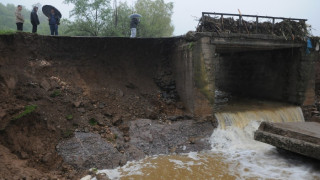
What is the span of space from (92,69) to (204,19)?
14.8 ft

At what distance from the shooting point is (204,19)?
8.77 m

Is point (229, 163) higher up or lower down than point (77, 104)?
lower down

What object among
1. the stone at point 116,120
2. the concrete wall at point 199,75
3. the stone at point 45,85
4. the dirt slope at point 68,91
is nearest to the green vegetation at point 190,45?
the concrete wall at point 199,75

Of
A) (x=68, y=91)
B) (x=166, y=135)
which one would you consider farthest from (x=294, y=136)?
(x=68, y=91)

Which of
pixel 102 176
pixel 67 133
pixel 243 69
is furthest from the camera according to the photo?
pixel 243 69

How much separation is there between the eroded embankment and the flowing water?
48 cm

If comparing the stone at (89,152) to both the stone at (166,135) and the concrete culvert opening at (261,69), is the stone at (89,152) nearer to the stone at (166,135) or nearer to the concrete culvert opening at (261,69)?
the stone at (166,135)

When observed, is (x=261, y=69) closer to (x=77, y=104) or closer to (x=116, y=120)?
(x=116, y=120)

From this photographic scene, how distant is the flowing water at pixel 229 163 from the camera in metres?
5.98

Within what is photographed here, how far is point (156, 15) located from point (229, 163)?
21040 millimetres

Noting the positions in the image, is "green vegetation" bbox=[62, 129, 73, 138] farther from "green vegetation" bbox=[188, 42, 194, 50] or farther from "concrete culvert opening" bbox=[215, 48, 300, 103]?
"concrete culvert opening" bbox=[215, 48, 300, 103]

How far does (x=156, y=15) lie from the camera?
25.3 m

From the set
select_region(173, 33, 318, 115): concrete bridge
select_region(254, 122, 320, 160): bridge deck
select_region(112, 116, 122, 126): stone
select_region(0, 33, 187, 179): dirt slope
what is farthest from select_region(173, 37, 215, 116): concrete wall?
select_region(112, 116, 122, 126): stone

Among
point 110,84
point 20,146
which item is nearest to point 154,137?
point 110,84
